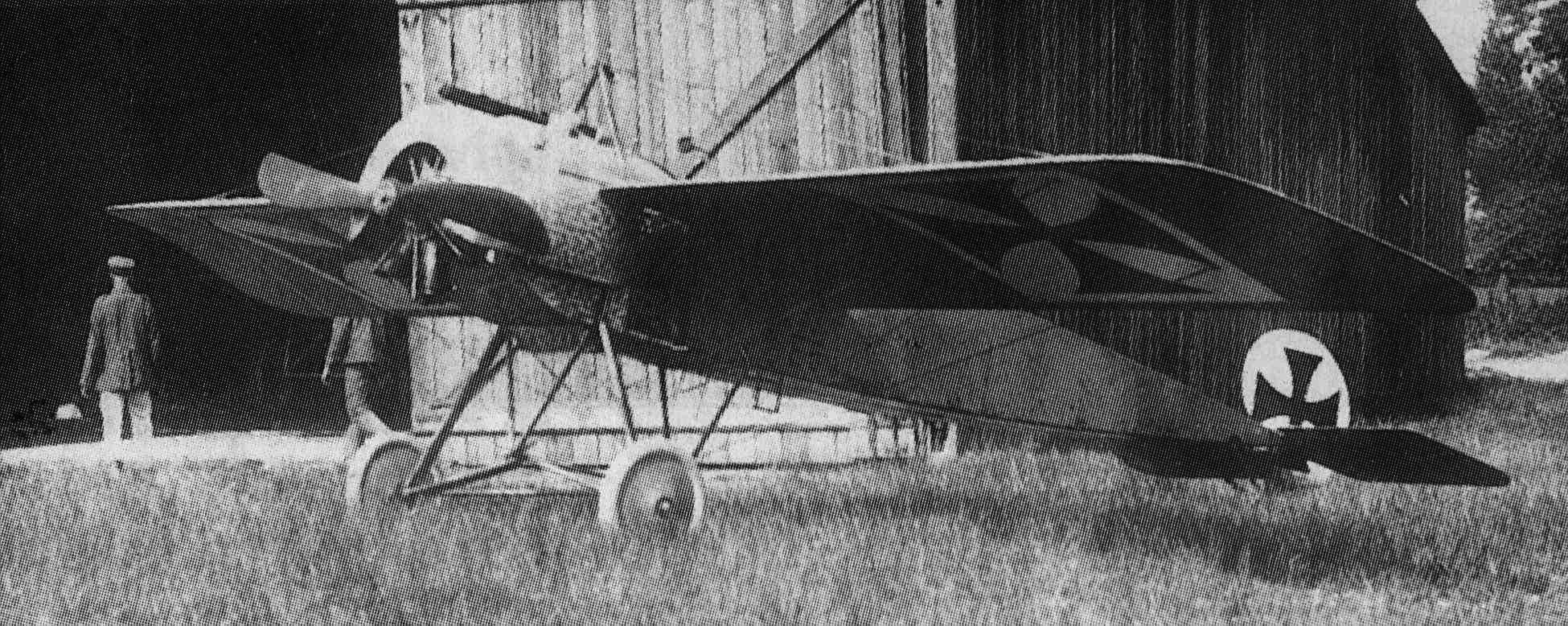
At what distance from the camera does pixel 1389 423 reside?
34.6ft

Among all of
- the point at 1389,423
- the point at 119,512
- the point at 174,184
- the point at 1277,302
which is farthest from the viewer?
the point at 174,184

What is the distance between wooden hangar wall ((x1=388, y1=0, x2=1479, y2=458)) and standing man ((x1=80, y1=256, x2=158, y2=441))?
269 centimetres

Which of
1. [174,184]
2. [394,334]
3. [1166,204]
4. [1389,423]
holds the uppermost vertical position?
[174,184]

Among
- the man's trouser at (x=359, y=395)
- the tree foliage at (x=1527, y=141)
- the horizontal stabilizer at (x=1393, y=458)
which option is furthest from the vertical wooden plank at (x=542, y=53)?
the tree foliage at (x=1527, y=141)

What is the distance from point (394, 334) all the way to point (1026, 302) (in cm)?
621

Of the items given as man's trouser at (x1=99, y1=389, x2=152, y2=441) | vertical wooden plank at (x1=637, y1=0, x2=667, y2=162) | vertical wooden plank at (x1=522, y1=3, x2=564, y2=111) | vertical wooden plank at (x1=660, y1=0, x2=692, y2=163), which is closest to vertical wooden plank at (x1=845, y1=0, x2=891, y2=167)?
vertical wooden plank at (x1=660, y1=0, x2=692, y2=163)

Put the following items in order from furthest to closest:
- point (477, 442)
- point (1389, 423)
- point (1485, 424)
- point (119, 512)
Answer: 1. point (1389, 423)
2. point (1485, 424)
3. point (477, 442)
4. point (119, 512)

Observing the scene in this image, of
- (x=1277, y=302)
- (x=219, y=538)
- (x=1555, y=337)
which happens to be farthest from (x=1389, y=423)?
(x=219, y=538)

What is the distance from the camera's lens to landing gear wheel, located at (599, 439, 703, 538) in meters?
4.93

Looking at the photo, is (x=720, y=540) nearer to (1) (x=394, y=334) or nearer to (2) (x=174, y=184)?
(1) (x=394, y=334)

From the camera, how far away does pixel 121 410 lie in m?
9.57

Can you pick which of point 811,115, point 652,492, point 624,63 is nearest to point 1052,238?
point 652,492

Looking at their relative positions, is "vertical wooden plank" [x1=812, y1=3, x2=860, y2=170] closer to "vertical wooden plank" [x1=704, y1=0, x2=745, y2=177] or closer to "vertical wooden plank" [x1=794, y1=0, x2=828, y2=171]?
"vertical wooden plank" [x1=794, y1=0, x2=828, y2=171]

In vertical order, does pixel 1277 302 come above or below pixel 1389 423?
above
